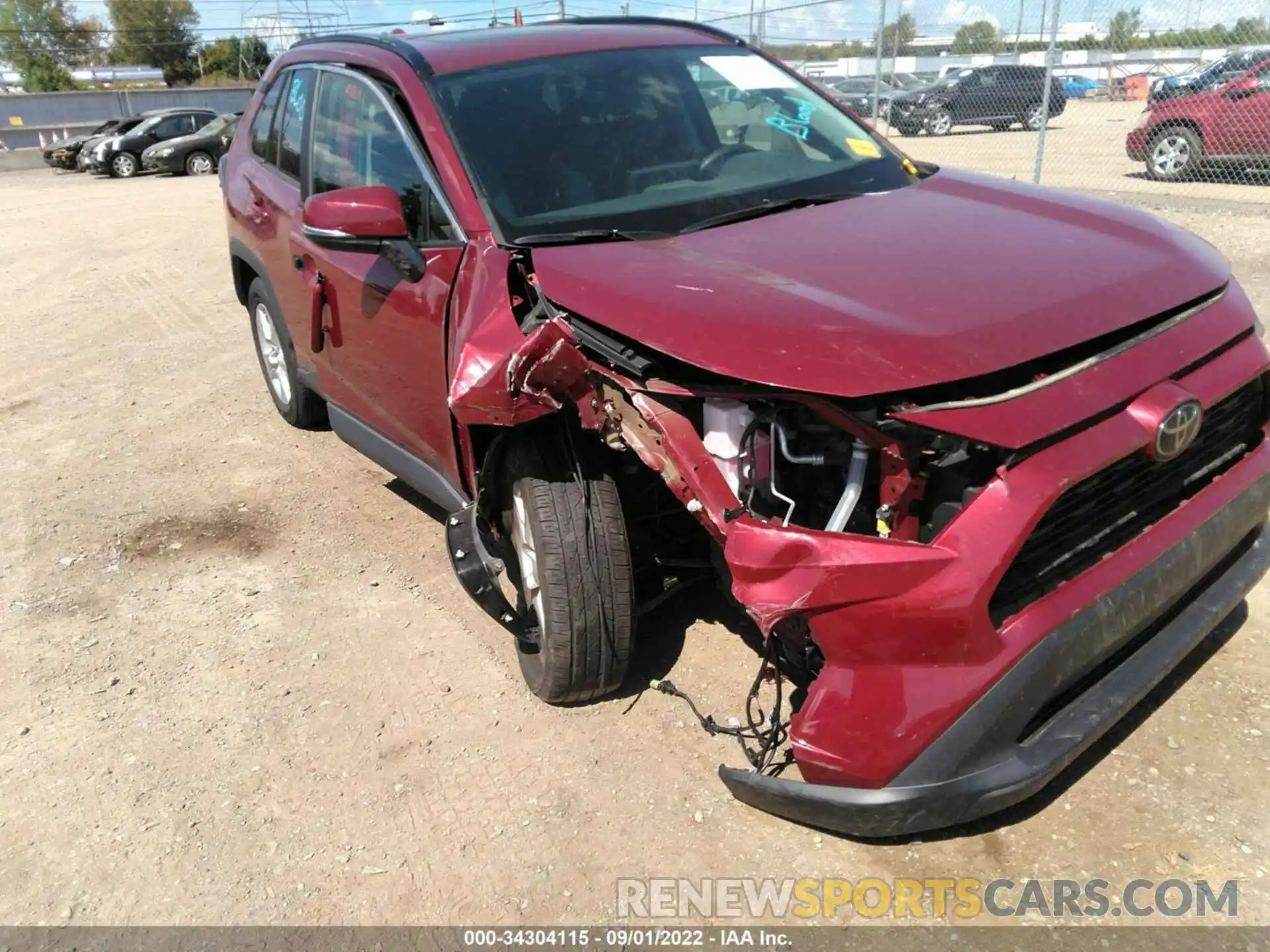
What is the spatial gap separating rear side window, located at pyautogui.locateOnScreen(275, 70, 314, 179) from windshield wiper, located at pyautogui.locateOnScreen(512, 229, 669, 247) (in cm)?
195

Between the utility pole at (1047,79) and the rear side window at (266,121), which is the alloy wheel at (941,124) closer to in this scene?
the utility pole at (1047,79)

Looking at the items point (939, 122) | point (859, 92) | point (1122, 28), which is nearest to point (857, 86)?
point (859, 92)

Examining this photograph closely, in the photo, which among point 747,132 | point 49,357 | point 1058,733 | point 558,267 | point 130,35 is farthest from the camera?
point 130,35

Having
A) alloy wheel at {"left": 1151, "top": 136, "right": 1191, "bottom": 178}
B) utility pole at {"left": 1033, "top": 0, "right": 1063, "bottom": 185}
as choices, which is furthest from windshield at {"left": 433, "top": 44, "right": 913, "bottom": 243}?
alloy wheel at {"left": 1151, "top": 136, "right": 1191, "bottom": 178}

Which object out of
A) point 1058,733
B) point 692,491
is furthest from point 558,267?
point 1058,733

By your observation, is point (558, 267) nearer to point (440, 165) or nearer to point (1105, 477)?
point (440, 165)

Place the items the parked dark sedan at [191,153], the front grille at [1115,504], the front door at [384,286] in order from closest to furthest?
the front grille at [1115,504] → the front door at [384,286] → the parked dark sedan at [191,153]

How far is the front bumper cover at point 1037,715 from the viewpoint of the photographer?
2.10 metres

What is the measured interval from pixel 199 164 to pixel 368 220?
23.1 metres

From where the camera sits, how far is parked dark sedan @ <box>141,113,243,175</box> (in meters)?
22.9

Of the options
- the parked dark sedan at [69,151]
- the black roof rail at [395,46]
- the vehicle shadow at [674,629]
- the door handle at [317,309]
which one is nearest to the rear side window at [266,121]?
the black roof rail at [395,46]

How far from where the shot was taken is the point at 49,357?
7.49m

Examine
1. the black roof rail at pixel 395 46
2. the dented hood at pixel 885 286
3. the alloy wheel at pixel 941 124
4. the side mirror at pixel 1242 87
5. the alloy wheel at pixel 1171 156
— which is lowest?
the alloy wheel at pixel 941 124

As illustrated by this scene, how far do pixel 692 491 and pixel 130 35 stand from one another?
83709mm
